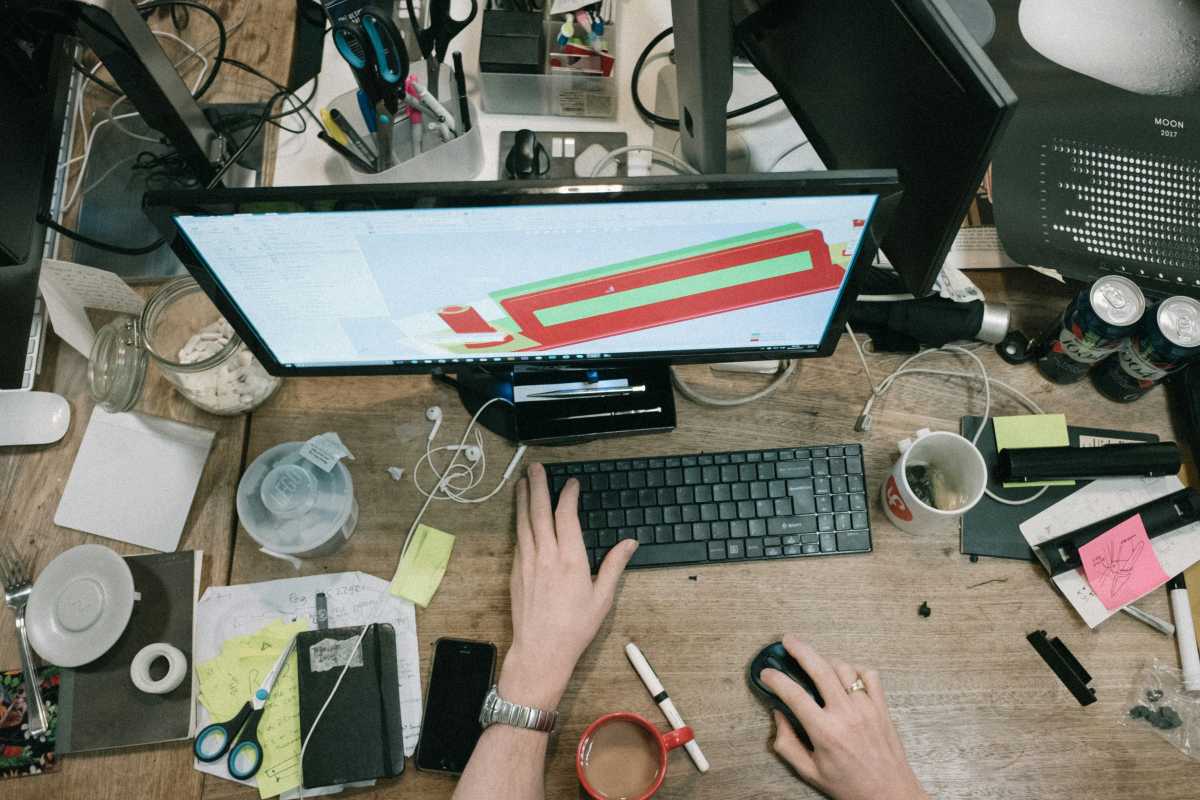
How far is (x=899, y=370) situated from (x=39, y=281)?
1.02 meters

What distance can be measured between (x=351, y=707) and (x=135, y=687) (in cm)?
23

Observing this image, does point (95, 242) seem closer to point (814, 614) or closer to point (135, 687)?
point (135, 687)

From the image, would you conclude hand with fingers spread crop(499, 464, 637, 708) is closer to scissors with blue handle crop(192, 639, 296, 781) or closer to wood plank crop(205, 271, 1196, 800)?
wood plank crop(205, 271, 1196, 800)

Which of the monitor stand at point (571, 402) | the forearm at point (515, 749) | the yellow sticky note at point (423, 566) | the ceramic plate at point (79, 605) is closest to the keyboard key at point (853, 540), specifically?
the monitor stand at point (571, 402)

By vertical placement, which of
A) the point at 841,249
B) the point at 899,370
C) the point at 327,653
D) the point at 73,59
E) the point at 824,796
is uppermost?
the point at 73,59

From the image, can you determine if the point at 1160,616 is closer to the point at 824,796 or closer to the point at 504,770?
the point at 824,796

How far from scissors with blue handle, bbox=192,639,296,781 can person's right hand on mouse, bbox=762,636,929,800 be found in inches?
21.1

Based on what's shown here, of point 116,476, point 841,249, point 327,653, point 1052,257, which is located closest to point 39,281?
point 116,476

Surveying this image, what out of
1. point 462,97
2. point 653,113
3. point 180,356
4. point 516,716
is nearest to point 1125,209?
point 653,113

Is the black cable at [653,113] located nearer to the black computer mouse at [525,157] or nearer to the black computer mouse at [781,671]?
the black computer mouse at [525,157]

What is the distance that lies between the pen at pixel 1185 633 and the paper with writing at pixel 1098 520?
0.02 meters

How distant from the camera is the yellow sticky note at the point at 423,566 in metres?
0.87

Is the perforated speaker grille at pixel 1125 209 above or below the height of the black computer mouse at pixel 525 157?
below

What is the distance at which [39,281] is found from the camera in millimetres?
882
